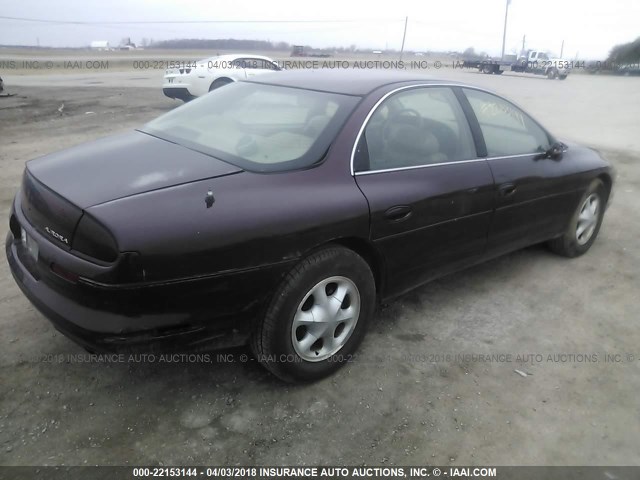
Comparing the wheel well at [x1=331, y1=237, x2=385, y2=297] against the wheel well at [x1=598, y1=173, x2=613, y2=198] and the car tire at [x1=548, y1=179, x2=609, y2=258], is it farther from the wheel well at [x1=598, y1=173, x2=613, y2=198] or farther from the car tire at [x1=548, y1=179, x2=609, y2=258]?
the wheel well at [x1=598, y1=173, x2=613, y2=198]

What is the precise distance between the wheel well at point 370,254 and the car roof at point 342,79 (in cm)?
89

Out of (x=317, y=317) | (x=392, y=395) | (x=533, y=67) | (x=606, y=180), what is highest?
(x=533, y=67)

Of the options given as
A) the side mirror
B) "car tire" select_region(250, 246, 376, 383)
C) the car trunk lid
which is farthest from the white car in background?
"car tire" select_region(250, 246, 376, 383)

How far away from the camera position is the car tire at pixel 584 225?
430 cm

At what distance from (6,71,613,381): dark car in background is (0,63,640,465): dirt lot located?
12.1 inches

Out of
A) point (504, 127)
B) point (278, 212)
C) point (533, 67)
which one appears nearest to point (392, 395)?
point (278, 212)

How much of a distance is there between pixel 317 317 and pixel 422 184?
1.00 meters

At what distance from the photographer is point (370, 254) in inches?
111

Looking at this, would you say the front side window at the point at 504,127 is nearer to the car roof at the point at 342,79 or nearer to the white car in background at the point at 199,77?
the car roof at the point at 342,79

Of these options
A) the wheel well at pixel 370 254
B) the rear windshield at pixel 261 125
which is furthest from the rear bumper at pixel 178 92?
the wheel well at pixel 370 254

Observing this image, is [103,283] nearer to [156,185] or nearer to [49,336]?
[156,185]

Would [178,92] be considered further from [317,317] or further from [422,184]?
[317,317]

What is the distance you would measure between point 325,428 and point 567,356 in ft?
5.26

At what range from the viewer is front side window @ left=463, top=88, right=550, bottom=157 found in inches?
138
